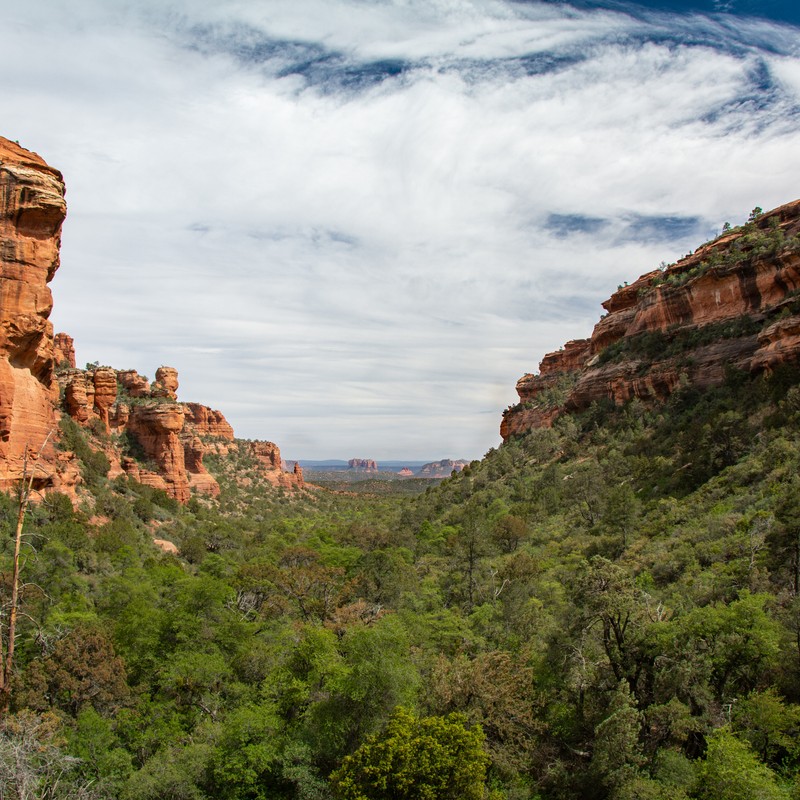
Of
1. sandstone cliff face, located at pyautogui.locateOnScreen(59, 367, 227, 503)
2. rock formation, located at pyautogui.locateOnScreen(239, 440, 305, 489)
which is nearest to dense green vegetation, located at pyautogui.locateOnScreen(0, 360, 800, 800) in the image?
sandstone cliff face, located at pyautogui.locateOnScreen(59, 367, 227, 503)

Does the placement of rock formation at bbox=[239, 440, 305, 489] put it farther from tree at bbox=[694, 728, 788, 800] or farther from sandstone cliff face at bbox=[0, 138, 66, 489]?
tree at bbox=[694, 728, 788, 800]

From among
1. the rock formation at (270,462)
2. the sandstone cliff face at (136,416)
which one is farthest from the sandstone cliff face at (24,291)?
the rock formation at (270,462)

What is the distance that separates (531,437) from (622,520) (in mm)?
37414

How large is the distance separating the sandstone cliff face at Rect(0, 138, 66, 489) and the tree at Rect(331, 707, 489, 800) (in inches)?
1041

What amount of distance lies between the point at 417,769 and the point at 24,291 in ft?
105

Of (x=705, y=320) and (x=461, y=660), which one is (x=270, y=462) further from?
(x=461, y=660)

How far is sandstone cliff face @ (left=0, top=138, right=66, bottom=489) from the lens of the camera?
30188 mm

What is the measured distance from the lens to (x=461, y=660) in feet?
55.8

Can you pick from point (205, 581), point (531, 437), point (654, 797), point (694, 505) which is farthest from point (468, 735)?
point (531, 437)

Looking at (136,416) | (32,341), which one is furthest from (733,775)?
(136,416)

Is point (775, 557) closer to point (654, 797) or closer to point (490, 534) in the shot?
point (654, 797)

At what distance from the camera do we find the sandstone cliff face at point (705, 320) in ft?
134

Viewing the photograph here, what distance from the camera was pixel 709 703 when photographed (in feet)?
45.2

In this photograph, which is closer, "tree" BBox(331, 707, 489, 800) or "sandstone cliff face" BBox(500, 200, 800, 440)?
"tree" BBox(331, 707, 489, 800)
